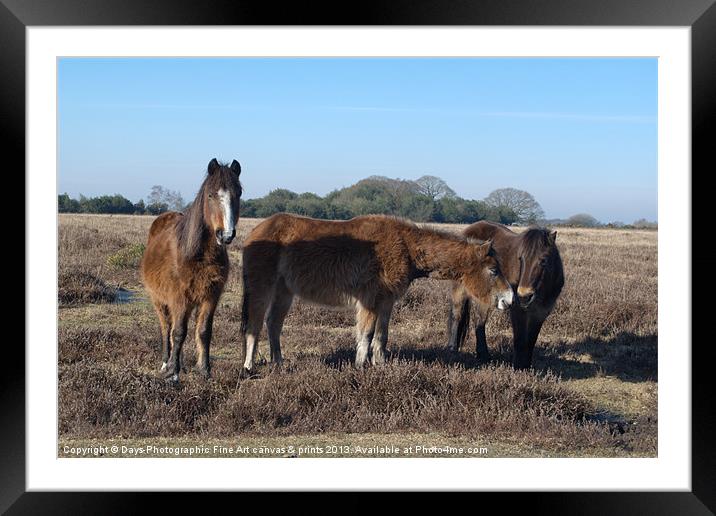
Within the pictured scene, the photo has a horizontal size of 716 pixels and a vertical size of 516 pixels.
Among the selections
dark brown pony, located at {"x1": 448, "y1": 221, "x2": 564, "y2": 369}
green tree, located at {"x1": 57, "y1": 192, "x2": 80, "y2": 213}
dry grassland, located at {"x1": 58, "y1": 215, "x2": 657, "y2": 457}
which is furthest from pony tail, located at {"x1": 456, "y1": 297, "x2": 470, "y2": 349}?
green tree, located at {"x1": 57, "y1": 192, "x2": 80, "y2": 213}

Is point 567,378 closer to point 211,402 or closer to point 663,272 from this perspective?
point 663,272

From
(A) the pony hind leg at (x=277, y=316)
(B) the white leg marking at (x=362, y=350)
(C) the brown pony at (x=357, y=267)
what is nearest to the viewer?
(B) the white leg marking at (x=362, y=350)

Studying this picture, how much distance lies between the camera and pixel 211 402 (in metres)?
6.76

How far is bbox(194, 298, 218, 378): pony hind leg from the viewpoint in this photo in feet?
23.8

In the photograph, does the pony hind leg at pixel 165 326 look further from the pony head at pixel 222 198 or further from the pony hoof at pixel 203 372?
the pony head at pixel 222 198

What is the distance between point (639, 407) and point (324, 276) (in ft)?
13.6

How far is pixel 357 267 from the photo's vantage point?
8125 millimetres

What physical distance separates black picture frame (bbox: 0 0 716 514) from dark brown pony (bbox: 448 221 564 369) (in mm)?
2322

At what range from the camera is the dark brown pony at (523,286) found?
799 centimetres

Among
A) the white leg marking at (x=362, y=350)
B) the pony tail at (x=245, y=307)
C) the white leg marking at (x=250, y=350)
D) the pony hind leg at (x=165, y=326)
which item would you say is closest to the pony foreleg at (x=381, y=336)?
the white leg marking at (x=362, y=350)

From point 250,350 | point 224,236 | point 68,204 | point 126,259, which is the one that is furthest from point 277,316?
point 68,204
